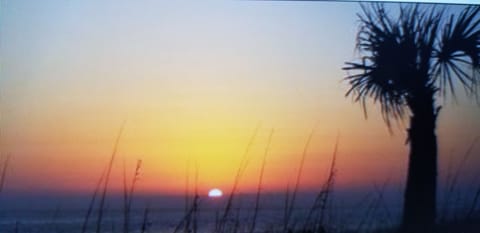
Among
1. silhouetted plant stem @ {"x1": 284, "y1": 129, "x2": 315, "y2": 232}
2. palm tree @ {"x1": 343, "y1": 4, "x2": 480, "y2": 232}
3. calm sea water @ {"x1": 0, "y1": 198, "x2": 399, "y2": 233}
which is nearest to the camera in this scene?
calm sea water @ {"x1": 0, "y1": 198, "x2": 399, "y2": 233}

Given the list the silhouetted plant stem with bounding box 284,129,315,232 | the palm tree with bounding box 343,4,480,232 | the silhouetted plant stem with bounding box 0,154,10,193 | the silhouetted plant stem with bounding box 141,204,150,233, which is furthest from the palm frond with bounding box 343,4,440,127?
the silhouetted plant stem with bounding box 0,154,10,193

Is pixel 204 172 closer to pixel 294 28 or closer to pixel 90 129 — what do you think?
pixel 90 129

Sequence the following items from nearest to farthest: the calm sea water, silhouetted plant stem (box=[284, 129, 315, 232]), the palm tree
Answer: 1. the calm sea water
2. silhouetted plant stem (box=[284, 129, 315, 232])
3. the palm tree

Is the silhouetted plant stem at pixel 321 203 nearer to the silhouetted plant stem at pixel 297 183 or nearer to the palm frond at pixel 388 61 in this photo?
the silhouetted plant stem at pixel 297 183

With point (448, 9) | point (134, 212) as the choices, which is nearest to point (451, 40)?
point (448, 9)

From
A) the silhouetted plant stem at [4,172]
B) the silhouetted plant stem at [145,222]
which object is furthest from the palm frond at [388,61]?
the silhouetted plant stem at [4,172]

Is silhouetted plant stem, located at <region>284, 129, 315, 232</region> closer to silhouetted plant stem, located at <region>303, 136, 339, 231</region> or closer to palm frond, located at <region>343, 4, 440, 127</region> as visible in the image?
silhouetted plant stem, located at <region>303, 136, 339, 231</region>

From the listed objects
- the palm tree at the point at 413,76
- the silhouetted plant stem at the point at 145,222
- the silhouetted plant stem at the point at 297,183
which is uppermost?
the palm tree at the point at 413,76

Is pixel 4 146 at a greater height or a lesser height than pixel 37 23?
lesser
